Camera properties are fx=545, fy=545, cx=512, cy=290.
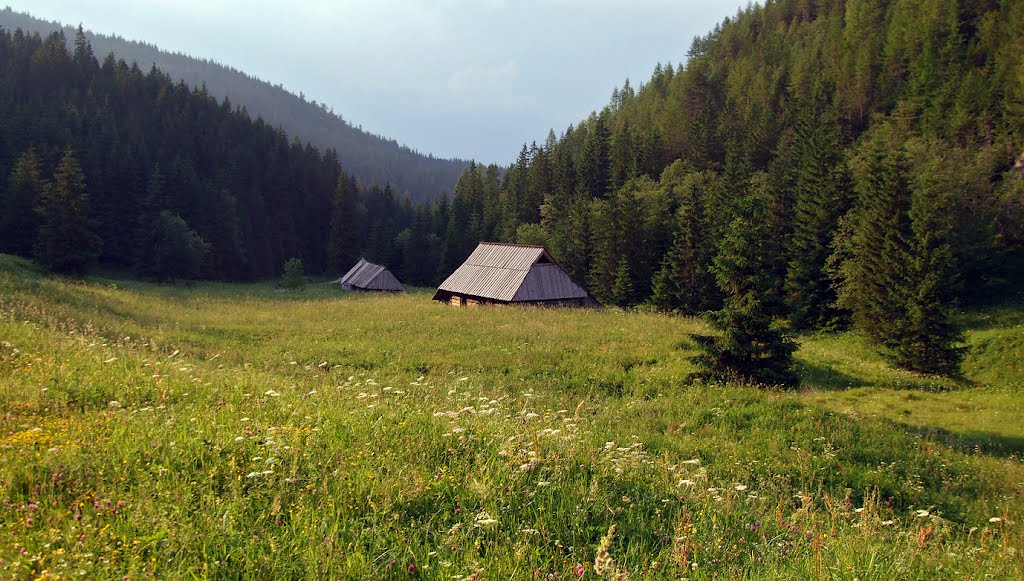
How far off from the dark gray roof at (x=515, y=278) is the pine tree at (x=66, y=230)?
106 feet

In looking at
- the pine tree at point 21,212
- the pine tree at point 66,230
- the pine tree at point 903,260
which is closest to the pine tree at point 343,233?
the pine tree at point 21,212

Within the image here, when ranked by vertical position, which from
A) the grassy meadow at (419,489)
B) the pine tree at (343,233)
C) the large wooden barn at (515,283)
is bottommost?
the grassy meadow at (419,489)

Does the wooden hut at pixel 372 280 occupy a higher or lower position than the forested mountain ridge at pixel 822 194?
lower

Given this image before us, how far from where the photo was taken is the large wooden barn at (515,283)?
40906mm

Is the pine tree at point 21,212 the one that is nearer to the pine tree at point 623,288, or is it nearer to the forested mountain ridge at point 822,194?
the forested mountain ridge at point 822,194

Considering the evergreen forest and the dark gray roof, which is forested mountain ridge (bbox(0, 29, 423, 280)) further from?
the dark gray roof

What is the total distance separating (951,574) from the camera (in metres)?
4.07

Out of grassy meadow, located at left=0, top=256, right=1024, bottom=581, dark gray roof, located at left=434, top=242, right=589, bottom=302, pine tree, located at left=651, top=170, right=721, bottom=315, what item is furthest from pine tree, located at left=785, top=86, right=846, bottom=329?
grassy meadow, located at left=0, top=256, right=1024, bottom=581

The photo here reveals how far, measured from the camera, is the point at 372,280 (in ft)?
210

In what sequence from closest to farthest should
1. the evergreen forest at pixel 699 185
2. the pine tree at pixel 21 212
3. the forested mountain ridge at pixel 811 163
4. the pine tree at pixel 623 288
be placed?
the evergreen forest at pixel 699 185 → the forested mountain ridge at pixel 811 163 → the pine tree at pixel 623 288 → the pine tree at pixel 21 212

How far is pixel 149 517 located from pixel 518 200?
8256 centimetres

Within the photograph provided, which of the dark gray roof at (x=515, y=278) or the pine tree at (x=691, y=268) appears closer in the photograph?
the dark gray roof at (x=515, y=278)

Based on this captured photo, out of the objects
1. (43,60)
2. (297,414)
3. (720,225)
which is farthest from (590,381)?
(43,60)

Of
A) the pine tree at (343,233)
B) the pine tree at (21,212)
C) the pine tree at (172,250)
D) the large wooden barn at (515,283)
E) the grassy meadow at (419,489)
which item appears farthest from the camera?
the pine tree at (343,233)
